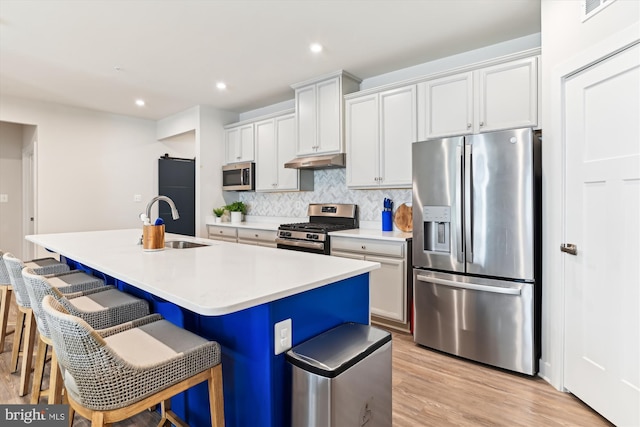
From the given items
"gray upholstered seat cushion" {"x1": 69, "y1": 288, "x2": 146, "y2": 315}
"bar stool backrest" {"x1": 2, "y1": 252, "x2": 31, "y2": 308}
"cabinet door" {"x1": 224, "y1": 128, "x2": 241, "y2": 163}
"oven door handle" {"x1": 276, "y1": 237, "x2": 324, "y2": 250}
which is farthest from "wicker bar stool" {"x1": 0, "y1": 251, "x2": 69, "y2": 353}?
"cabinet door" {"x1": 224, "y1": 128, "x2": 241, "y2": 163}

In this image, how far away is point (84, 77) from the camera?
12.8 ft

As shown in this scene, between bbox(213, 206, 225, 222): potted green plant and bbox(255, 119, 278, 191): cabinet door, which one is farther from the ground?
bbox(255, 119, 278, 191): cabinet door

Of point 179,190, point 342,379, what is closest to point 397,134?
point 342,379

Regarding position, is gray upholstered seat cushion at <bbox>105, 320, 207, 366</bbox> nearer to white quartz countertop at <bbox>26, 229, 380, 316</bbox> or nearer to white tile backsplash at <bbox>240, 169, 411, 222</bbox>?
white quartz countertop at <bbox>26, 229, 380, 316</bbox>

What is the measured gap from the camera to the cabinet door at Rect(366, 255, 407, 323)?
3.11 m

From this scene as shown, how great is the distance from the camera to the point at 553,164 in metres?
2.23

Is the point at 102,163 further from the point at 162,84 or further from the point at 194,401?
the point at 194,401

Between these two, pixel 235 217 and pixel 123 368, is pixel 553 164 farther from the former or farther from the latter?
pixel 235 217

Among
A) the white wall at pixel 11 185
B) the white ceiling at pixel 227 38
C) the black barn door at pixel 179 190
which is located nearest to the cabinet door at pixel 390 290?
the white ceiling at pixel 227 38

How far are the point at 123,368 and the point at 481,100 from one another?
119 inches

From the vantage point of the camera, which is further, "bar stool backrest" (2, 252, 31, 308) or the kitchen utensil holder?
the kitchen utensil holder

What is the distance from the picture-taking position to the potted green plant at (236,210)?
531cm

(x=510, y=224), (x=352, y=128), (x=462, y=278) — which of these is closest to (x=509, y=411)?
(x=462, y=278)

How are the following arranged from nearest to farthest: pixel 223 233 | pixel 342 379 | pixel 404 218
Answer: pixel 342 379
pixel 404 218
pixel 223 233
